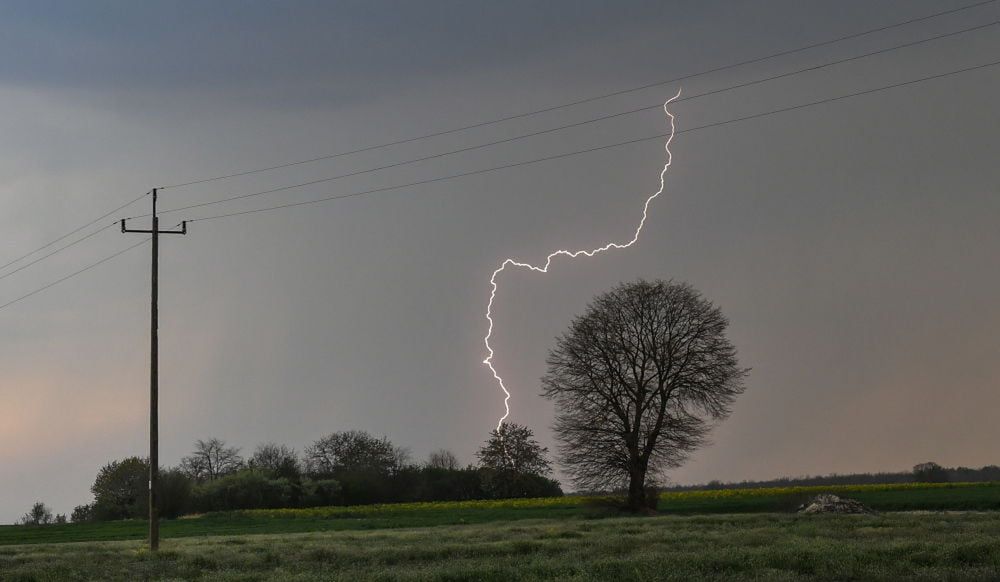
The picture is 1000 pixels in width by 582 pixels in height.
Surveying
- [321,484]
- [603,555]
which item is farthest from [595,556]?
[321,484]

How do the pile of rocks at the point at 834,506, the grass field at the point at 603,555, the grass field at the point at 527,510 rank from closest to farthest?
the grass field at the point at 603,555 < the pile of rocks at the point at 834,506 < the grass field at the point at 527,510

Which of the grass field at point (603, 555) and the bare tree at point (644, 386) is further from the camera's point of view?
the bare tree at point (644, 386)

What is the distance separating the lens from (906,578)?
18.0 meters

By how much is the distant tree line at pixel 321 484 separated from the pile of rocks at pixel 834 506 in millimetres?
48090

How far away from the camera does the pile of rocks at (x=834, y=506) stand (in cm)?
4666

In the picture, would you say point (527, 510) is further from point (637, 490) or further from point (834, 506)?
point (834, 506)

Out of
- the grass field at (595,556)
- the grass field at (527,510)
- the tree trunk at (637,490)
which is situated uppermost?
the tree trunk at (637,490)

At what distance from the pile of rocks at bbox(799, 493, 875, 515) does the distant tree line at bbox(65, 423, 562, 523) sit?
48.1 metres

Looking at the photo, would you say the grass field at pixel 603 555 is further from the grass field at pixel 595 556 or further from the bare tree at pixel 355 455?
the bare tree at pixel 355 455

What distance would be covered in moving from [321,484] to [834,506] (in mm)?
58981

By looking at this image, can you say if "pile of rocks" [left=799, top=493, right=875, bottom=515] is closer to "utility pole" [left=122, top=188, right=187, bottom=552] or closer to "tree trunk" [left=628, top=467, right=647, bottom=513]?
"tree trunk" [left=628, top=467, right=647, bottom=513]

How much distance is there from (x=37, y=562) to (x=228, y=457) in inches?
3602

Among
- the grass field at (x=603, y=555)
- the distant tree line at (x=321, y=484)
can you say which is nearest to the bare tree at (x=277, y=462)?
the distant tree line at (x=321, y=484)

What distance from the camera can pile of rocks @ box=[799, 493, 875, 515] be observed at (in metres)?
46.7
